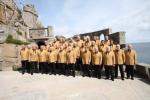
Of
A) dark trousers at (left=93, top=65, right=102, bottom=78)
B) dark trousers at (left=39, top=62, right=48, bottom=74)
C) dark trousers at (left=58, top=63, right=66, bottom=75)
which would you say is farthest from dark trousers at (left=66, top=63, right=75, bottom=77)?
dark trousers at (left=39, top=62, right=48, bottom=74)

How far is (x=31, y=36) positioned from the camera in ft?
81.5

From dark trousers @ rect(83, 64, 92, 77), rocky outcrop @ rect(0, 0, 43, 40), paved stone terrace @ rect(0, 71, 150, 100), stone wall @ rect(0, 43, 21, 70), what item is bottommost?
paved stone terrace @ rect(0, 71, 150, 100)

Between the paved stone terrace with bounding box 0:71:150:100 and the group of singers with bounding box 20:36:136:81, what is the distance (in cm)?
71

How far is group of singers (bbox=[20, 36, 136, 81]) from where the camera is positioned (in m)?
12.1

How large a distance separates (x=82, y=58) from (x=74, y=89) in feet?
11.4

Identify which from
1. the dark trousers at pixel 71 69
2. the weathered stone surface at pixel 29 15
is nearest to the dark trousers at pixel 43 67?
the dark trousers at pixel 71 69

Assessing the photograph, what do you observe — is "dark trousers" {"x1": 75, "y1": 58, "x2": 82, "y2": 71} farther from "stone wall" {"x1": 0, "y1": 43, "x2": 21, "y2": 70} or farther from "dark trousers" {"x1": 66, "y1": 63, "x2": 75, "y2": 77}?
"stone wall" {"x1": 0, "y1": 43, "x2": 21, "y2": 70}

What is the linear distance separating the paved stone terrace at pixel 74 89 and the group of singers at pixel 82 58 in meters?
0.71

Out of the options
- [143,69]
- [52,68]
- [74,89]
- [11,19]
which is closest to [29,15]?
[11,19]

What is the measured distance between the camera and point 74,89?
32.9 ft

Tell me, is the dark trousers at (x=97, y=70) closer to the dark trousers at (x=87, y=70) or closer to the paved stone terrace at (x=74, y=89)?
the dark trousers at (x=87, y=70)

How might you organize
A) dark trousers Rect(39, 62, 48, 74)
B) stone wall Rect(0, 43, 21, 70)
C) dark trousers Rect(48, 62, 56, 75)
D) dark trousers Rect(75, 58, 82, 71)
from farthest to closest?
1. stone wall Rect(0, 43, 21, 70)
2. dark trousers Rect(39, 62, 48, 74)
3. dark trousers Rect(48, 62, 56, 75)
4. dark trousers Rect(75, 58, 82, 71)

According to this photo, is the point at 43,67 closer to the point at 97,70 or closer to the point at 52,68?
the point at 52,68

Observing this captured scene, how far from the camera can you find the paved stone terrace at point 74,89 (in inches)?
353
